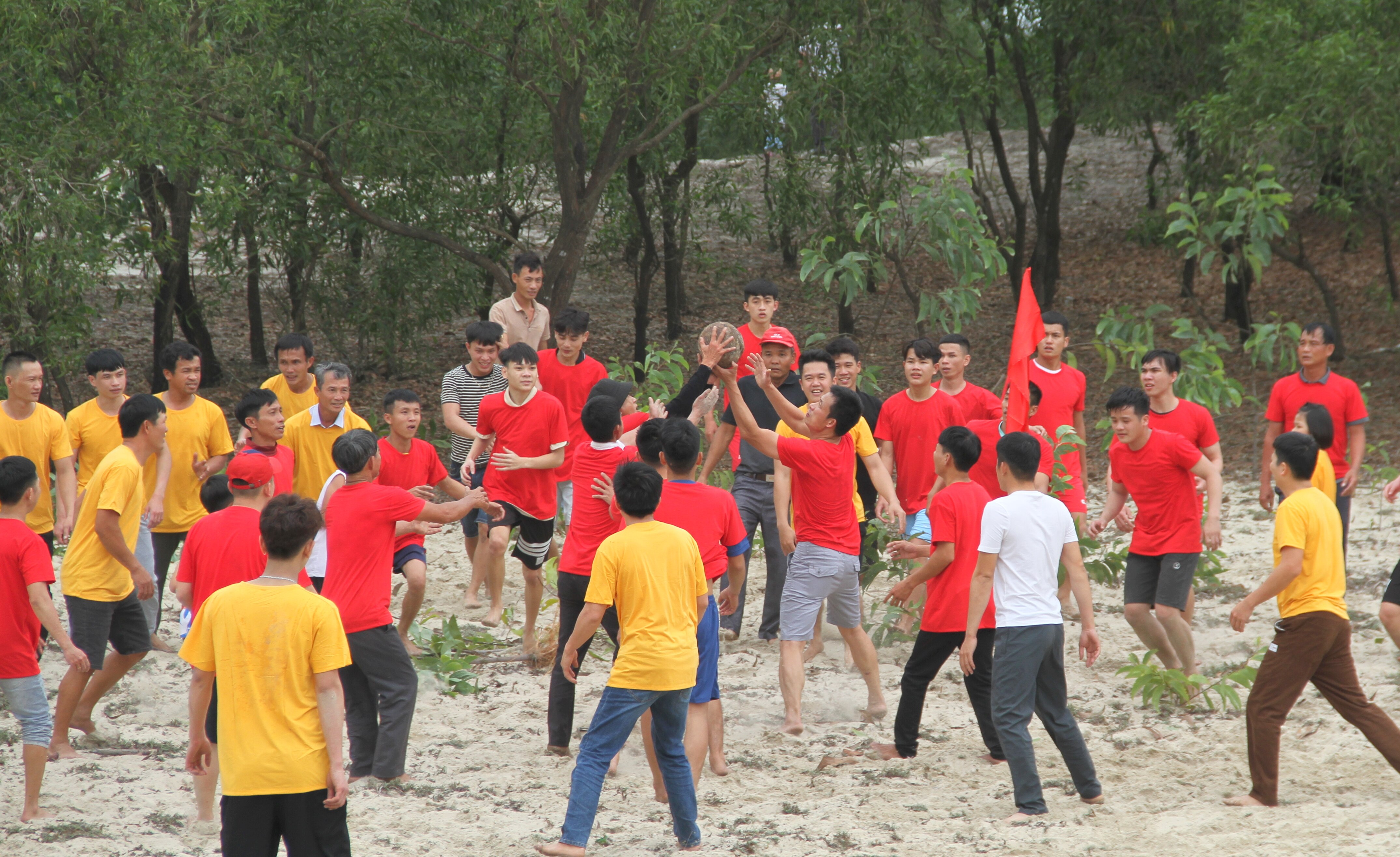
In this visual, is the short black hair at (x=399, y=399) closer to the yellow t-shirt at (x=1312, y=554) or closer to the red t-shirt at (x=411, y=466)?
the red t-shirt at (x=411, y=466)

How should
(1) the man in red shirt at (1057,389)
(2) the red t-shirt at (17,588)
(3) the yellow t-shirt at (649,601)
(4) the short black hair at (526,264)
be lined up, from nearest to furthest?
(3) the yellow t-shirt at (649,601)
(2) the red t-shirt at (17,588)
(1) the man in red shirt at (1057,389)
(4) the short black hair at (526,264)

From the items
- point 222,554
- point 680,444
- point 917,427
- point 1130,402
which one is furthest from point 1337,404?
point 222,554

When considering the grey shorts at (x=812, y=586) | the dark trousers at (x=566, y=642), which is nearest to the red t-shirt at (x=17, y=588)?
the dark trousers at (x=566, y=642)

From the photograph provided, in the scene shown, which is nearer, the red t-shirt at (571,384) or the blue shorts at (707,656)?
the blue shorts at (707,656)

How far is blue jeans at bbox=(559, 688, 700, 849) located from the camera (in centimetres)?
479

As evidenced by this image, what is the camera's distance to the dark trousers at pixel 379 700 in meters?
5.46

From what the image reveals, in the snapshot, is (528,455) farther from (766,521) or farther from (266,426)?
(266,426)

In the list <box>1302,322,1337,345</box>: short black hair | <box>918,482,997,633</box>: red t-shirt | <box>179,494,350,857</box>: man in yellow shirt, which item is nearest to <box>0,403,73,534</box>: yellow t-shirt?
<box>179,494,350,857</box>: man in yellow shirt

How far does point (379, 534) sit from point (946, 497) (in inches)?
104

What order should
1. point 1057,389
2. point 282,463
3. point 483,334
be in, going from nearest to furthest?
1. point 282,463
2. point 1057,389
3. point 483,334

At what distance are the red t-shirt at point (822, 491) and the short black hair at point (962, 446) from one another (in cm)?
65

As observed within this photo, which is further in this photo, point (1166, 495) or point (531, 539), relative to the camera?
point (531, 539)

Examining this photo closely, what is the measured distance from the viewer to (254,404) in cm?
607

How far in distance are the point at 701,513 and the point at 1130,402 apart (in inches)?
108
